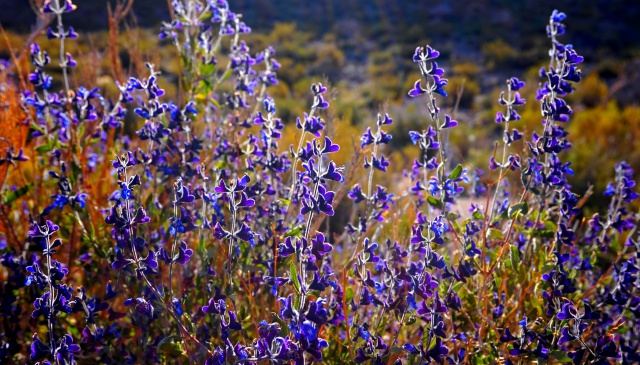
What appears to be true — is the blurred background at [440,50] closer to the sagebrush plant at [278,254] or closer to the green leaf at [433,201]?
the sagebrush plant at [278,254]

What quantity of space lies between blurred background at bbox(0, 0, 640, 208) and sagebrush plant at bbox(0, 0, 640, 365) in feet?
9.64

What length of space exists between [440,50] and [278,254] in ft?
41.8

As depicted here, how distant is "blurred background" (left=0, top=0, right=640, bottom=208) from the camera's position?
6.75 metres

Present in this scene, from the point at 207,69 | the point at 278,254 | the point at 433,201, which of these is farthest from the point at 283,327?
the point at 207,69

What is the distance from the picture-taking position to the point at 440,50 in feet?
44.0

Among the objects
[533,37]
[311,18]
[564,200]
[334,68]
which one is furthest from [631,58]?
[564,200]

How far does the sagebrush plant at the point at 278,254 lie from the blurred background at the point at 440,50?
2937 mm

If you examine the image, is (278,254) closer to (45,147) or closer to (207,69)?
(207,69)

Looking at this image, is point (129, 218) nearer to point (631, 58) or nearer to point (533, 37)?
point (631, 58)

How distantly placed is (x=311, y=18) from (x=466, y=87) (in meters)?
7.40

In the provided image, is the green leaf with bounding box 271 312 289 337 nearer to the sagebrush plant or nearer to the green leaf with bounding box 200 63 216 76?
the sagebrush plant

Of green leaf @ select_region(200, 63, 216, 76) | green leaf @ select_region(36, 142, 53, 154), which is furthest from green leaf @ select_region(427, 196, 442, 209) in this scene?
green leaf @ select_region(36, 142, 53, 154)

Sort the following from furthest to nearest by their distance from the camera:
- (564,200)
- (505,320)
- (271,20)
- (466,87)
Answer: (271,20) → (466,87) → (505,320) → (564,200)

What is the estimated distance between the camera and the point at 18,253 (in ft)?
Result: 6.39
